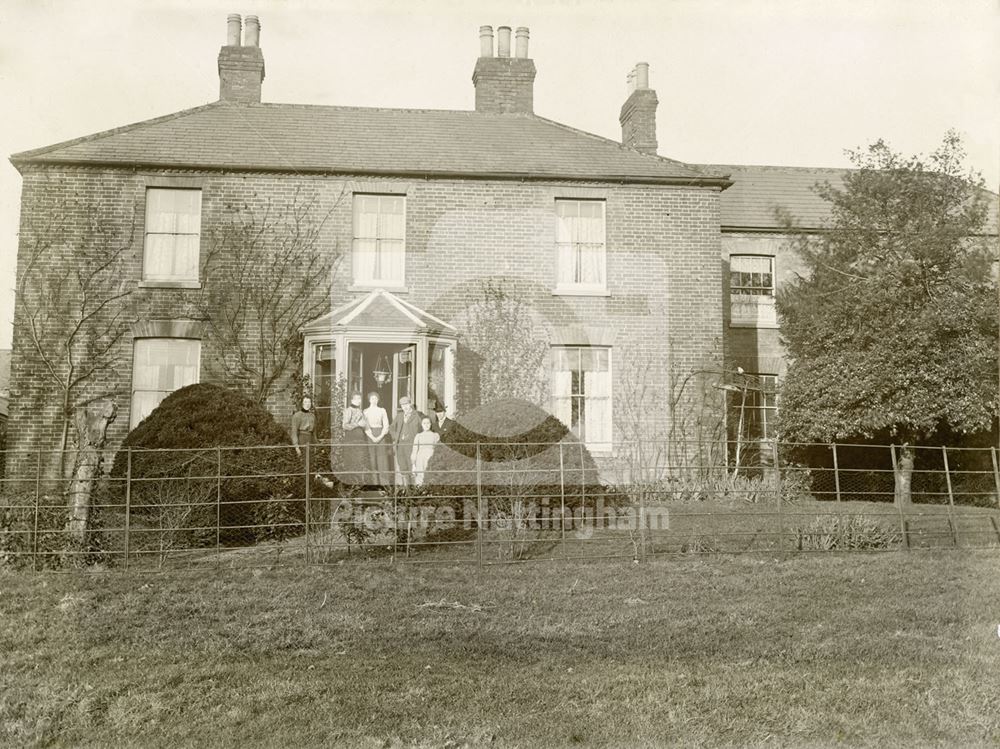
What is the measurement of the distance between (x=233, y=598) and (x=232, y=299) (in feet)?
30.7

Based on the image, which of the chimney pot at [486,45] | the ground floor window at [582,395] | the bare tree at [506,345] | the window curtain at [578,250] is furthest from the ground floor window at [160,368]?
the chimney pot at [486,45]

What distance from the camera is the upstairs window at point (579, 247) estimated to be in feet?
56.7

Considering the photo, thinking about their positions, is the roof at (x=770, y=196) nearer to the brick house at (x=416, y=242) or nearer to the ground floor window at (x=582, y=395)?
the brick house at (x=416, y=242)

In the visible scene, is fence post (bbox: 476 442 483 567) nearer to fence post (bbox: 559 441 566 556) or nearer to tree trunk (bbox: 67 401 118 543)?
fence post (bbox: 559 441 566 556)

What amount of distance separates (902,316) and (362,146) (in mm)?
10749

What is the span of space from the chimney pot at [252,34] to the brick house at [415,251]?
6.33ft

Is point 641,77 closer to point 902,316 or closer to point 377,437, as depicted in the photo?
point 902,316

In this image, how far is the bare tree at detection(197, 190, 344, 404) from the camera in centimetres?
1617

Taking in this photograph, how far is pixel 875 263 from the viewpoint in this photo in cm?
1603

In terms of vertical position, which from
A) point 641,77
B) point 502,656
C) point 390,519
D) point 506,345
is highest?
point 641,77

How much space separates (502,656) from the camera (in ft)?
21.7

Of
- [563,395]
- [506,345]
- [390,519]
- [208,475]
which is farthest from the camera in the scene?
[563,395]

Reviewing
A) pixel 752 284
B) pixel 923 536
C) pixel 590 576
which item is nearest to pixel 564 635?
pixel 590 576

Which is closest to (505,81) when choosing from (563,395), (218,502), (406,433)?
(563,395)
